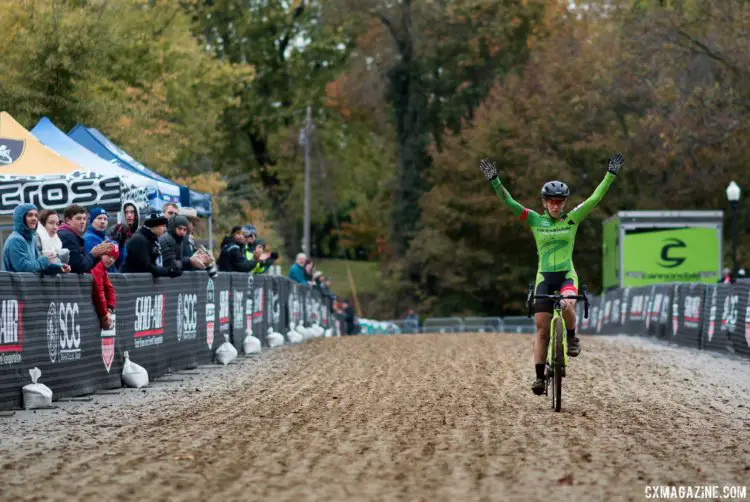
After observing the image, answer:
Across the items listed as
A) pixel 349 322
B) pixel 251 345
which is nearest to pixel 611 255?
pixel 349 322

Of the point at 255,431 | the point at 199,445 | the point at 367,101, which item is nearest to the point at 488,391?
the point at 255,431

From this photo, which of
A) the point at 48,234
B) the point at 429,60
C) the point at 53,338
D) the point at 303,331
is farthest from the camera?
the point at 429,60

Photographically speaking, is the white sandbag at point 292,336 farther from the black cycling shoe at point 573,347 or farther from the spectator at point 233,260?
the black cycling shoe at point 573,347

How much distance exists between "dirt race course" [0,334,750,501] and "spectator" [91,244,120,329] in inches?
35.3

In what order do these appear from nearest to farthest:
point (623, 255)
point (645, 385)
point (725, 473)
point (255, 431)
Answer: point (725, 473), point (255, 431), point (645, 385), point (623, 255)

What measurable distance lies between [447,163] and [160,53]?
51.8 feet

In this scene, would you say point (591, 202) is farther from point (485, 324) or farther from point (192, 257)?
point (485, 324)

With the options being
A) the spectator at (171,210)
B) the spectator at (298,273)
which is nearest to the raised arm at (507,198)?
the spectator at (171,210)

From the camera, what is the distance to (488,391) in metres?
14.7

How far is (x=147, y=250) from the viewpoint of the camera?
653 inches

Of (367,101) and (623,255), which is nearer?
(623,255)

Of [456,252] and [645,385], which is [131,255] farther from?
[456,252]

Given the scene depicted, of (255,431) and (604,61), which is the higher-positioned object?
(604,61)

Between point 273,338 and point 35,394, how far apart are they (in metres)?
12.4
